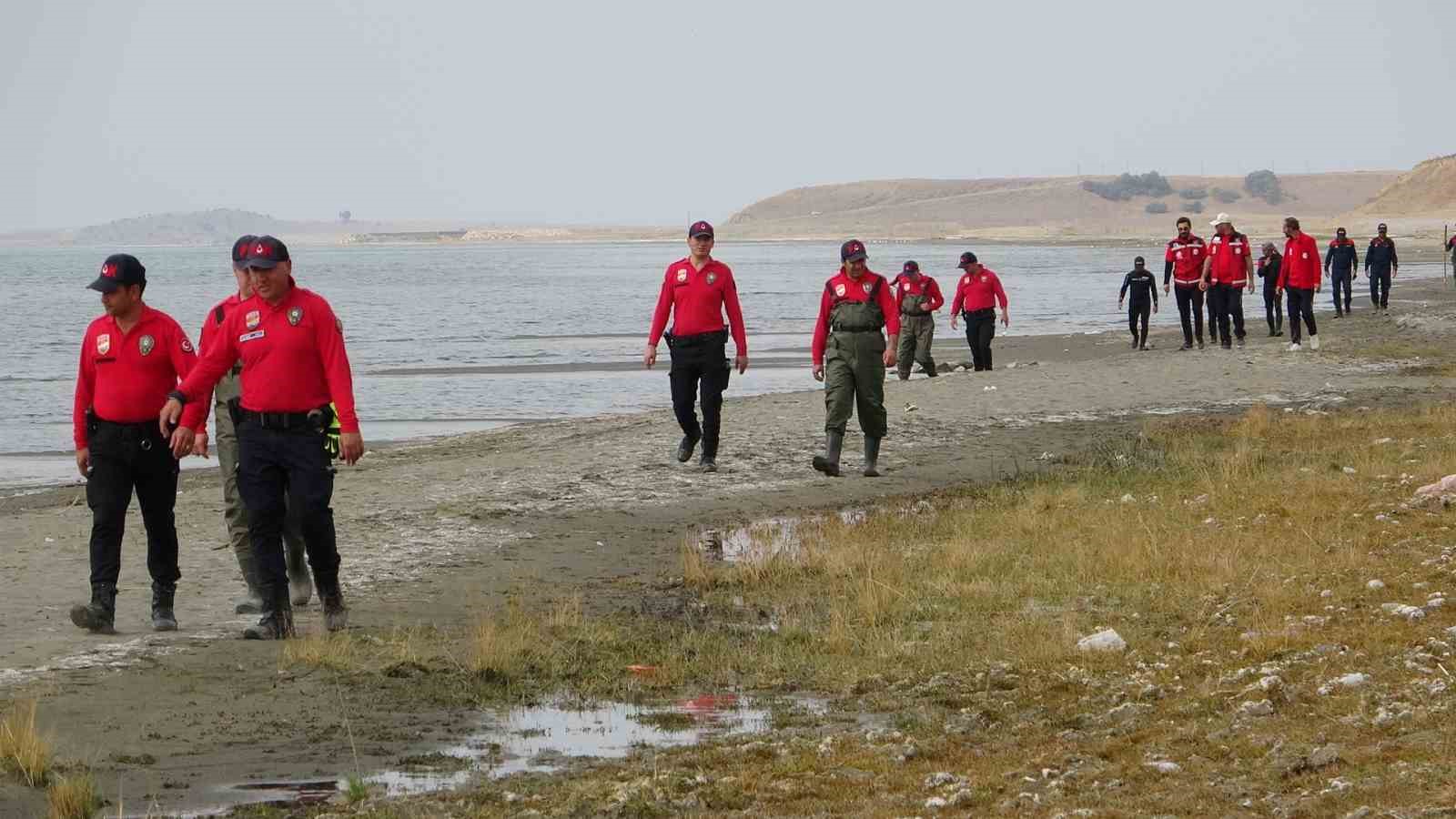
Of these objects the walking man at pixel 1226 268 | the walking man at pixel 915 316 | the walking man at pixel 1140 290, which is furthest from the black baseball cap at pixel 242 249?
the walking man at pixel 1140 290

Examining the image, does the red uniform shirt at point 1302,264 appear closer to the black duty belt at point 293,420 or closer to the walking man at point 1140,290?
the walking man at point 1140,290

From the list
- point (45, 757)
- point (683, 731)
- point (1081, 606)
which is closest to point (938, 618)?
point (1081, 606)

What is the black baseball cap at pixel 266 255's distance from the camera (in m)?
8.30

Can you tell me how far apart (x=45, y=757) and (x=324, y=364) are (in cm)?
244

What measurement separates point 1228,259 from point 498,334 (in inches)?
804

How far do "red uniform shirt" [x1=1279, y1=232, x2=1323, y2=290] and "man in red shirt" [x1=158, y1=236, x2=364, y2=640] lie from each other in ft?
59.3

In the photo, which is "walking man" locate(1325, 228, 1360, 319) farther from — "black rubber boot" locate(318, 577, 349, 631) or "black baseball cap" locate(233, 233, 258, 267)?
"black baseball cap" locate(233, 233, 258, 267)

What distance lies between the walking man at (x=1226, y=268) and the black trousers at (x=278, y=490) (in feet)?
54.7

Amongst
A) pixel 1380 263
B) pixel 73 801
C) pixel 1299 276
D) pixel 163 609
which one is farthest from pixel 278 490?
pixel 1380 263

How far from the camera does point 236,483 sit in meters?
9.23

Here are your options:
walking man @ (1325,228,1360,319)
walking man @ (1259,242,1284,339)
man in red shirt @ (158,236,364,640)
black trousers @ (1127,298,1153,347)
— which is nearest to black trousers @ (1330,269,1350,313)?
walking man @ (1325,228,1360,319)

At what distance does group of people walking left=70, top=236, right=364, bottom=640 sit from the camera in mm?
8477

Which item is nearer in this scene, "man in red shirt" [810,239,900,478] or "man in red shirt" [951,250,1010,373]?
"man in red shirt" [810,239,900,478]

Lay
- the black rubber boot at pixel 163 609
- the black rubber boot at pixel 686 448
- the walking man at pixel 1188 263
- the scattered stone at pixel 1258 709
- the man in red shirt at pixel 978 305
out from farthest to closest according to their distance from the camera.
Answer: the walking man at pixel 1188 263
the man in red shirt at pixel 978 305
the black rubber boot at pixel 686 448
the black rubber boot at pixel 163 609
the scattered stone at pixel 1258 709
